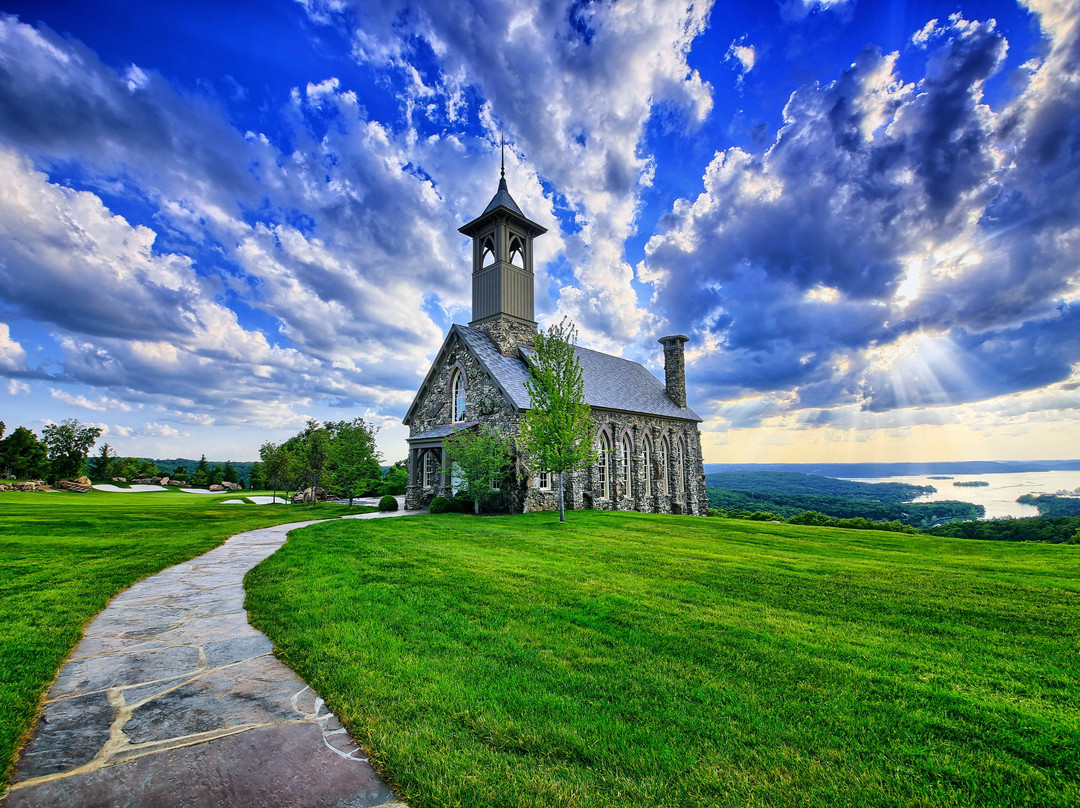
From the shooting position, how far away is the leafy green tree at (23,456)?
124 feet

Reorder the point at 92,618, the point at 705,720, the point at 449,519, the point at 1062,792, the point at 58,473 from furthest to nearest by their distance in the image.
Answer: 1. the point at 58,473
2. the point at 449,519
3. the point at 92,618
4. the point at 705,720
5. the point at 1062,792

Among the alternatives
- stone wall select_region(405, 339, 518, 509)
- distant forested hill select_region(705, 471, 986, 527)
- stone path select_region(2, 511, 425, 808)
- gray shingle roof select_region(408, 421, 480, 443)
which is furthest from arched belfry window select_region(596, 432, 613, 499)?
stone path select_region(2, 511, 425, 808)

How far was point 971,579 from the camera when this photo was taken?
7.77 meters

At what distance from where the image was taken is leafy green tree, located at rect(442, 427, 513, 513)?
66.2 ft

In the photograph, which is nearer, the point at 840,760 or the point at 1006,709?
the point at 840,760

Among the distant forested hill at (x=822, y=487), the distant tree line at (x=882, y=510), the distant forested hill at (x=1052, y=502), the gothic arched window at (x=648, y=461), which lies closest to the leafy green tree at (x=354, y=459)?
the gothic arched window at (x=648, y=461)

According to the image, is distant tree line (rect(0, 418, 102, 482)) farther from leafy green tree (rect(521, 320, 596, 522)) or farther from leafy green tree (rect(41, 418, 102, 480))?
leafy green tree (rect(521, 320, 596, 522))

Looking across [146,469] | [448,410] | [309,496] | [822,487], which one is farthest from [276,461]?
[822,487]

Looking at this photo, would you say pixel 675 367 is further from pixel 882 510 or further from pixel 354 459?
pixel 882 510

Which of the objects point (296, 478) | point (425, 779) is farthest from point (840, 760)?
point (296, 478)

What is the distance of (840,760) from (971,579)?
7228 mm

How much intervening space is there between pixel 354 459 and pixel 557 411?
47.1 feet

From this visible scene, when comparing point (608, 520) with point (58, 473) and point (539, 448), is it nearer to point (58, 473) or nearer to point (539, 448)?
point (539, 448)

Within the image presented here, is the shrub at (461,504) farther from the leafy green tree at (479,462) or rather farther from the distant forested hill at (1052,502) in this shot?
the distant forested hill at (1052,502)
